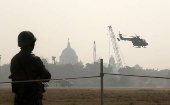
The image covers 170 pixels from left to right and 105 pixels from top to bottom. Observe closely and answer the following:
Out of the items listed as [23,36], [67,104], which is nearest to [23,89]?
[23,36]

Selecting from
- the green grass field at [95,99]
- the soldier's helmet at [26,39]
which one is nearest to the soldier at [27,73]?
the soldier's helmet at [26,39]

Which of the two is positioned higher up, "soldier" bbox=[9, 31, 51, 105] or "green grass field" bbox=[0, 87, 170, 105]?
"soldier" bbox=[9, 31, 51, 105]

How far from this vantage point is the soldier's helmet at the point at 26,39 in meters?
6.26

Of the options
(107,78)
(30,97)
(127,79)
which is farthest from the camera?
(107,78)

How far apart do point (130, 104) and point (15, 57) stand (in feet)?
75.1

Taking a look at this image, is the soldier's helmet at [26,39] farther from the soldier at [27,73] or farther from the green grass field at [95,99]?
the green grass field at [95,99]

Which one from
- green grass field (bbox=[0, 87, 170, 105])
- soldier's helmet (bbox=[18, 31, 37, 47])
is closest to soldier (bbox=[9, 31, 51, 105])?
soldier's helmet (bbox=[18, 31, 37, 47])

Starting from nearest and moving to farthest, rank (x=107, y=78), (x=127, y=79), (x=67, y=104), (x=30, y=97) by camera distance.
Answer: (x=30, y=97) < (x=67, y=104) < (x=127, y=79) < (x=107, y=78)

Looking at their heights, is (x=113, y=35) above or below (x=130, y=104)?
above

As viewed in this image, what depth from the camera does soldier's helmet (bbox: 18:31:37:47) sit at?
20.5 feet

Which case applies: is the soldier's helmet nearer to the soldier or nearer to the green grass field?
the soldier

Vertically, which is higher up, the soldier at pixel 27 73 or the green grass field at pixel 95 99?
the soldier at pixel 27 73

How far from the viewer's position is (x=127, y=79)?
183625mm

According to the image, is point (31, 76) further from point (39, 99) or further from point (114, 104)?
point (114, 104)
